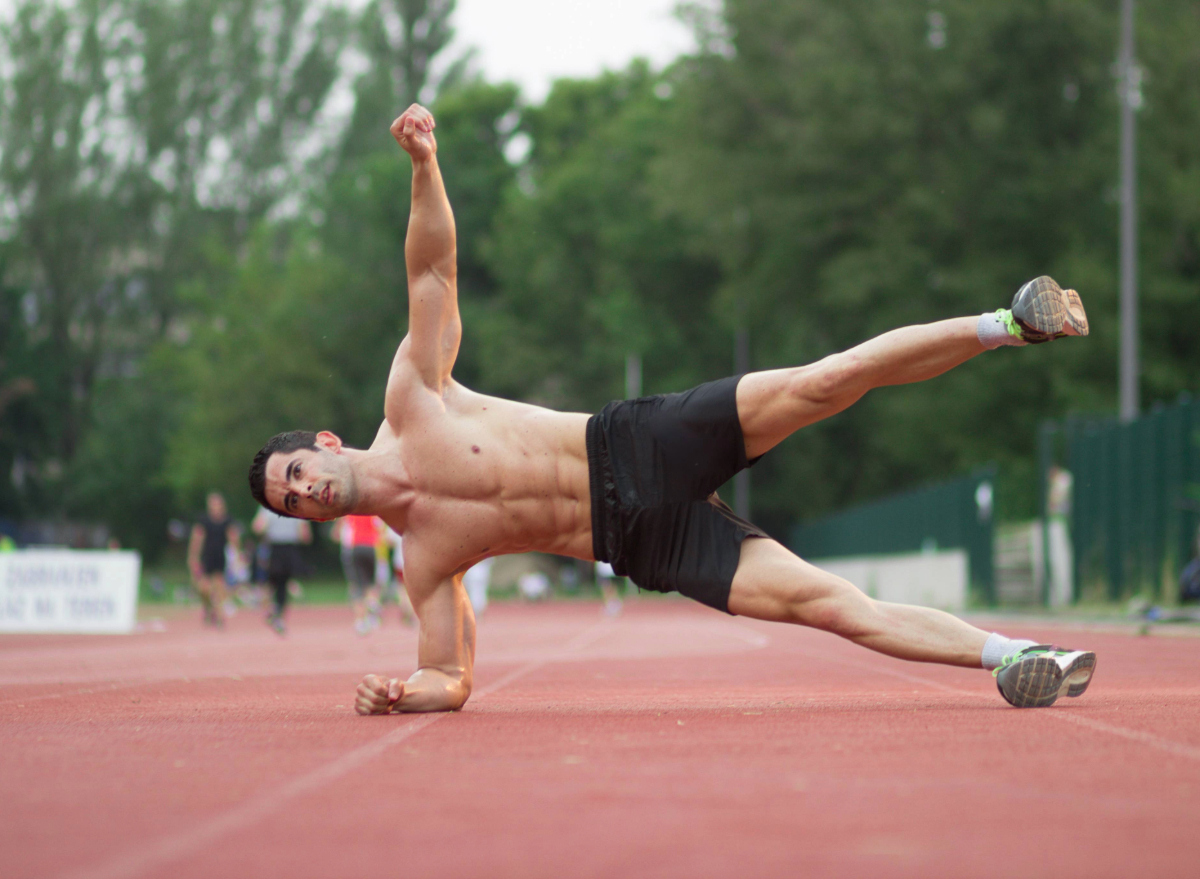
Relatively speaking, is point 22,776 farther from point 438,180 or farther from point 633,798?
point 438,180

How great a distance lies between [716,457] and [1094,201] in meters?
25.4

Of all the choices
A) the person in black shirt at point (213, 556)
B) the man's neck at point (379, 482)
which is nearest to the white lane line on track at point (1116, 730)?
the man's neck at point (379, 482)

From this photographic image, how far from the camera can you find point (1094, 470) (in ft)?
59.7

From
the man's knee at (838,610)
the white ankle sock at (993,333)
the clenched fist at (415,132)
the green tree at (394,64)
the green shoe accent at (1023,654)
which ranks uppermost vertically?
the green tree at (394,64)

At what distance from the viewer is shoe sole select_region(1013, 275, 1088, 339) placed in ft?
16.4

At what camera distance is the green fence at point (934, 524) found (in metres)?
21.5

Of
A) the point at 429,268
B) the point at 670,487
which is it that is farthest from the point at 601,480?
the point at 429,268

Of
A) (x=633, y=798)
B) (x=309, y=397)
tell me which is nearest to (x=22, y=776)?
(x=633, y=798)

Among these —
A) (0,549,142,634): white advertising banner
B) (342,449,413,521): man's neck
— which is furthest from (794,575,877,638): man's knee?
(0,549,142,634): white advertising banner

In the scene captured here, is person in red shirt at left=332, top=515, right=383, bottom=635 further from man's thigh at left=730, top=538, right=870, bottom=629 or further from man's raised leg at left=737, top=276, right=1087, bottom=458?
man's raised leg at left=737, top=276, right=1087, bottom=458

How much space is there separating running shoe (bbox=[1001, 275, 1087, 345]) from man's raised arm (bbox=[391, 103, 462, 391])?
79.1 inches

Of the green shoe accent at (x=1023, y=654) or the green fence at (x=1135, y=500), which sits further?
the green fence at (x=1135, y=500)

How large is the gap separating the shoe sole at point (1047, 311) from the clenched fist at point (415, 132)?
7.02 ft

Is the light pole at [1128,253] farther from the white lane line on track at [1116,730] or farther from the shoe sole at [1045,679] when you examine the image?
the shoe sole at [1045,679]
